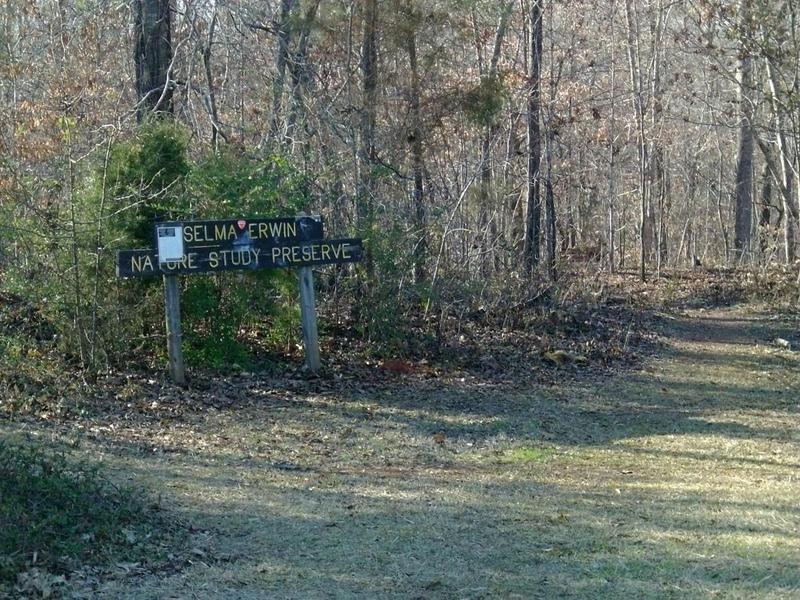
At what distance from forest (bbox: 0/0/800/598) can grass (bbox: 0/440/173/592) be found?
→ 2cm

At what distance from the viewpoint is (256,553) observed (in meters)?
6.42

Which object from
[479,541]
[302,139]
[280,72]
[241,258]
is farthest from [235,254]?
[479,541]

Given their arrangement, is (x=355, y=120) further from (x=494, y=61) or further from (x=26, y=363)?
(x=26, y=363)

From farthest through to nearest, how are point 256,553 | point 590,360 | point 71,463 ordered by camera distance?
point 590,360, point 71,463, point 256,553

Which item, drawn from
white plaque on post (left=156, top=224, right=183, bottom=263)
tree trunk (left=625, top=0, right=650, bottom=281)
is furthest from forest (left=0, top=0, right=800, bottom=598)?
tree trunk (left=625, top=0, right=650, bottom=281)

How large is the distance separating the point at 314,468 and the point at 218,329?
12.1ft

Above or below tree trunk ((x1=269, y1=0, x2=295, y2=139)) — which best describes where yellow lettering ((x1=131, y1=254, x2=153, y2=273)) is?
below

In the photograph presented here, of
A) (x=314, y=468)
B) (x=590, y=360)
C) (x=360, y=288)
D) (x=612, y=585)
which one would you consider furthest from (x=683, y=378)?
(x=612, y=585)

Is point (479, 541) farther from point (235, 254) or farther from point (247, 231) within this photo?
point (247, 231)

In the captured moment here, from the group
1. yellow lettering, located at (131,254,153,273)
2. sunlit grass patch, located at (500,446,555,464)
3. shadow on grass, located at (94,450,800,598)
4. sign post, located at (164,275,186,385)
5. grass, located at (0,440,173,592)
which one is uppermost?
yellow lettering, located at (131,254,153,273)

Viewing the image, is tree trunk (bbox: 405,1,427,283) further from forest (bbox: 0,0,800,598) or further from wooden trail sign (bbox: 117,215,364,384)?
wooden trail sign (bbox: 117,215,364,384)

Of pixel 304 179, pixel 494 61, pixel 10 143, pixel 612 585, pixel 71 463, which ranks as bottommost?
pixel 612 585

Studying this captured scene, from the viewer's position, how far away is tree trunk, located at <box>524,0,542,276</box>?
17891 millimetres

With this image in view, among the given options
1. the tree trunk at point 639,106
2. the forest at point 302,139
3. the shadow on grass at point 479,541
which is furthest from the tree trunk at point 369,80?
the tree trunk at point 639,106
